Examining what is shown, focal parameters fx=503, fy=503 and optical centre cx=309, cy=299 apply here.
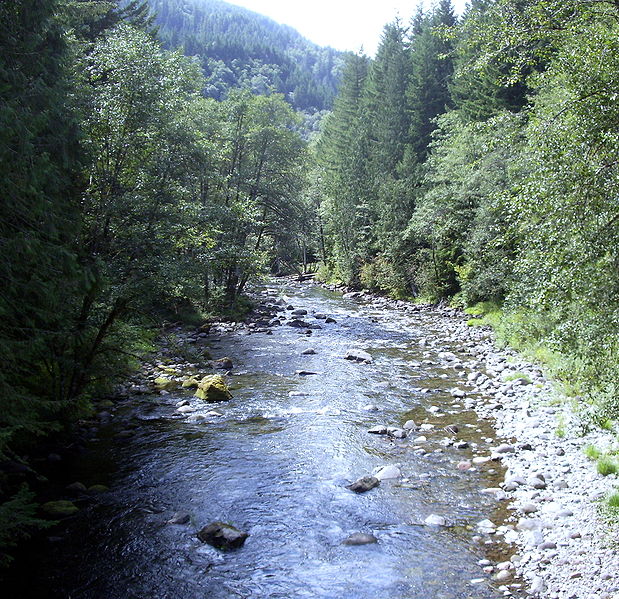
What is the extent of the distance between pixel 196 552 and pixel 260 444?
355 centimetres

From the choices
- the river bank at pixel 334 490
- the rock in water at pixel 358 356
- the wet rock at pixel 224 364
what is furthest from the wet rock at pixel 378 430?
the wet rock at pixel 224 364

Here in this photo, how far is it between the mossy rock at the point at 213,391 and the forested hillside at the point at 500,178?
23.4 feet

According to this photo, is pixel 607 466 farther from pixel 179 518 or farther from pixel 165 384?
pixel 165 384

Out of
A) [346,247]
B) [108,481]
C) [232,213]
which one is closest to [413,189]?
[346,247]

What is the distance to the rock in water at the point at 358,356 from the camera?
16797mm

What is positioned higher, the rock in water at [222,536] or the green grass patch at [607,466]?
the green grass patch at [607,466]

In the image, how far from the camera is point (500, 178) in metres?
21.2

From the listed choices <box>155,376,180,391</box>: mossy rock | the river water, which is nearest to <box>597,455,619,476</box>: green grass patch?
the river water

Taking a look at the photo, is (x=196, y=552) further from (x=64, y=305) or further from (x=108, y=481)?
(x=64, y=305)

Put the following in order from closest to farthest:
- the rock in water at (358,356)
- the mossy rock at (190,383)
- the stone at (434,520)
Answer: the stone at (434,520)
the mossy rock at (190,383)
the rock in water at (358,356)

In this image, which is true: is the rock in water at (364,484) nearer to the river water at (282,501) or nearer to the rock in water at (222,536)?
the river water at (282,501)

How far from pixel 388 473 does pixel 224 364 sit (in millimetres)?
8389

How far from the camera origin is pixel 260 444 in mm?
9914

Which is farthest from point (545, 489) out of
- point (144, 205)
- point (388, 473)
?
point (144, 205)
